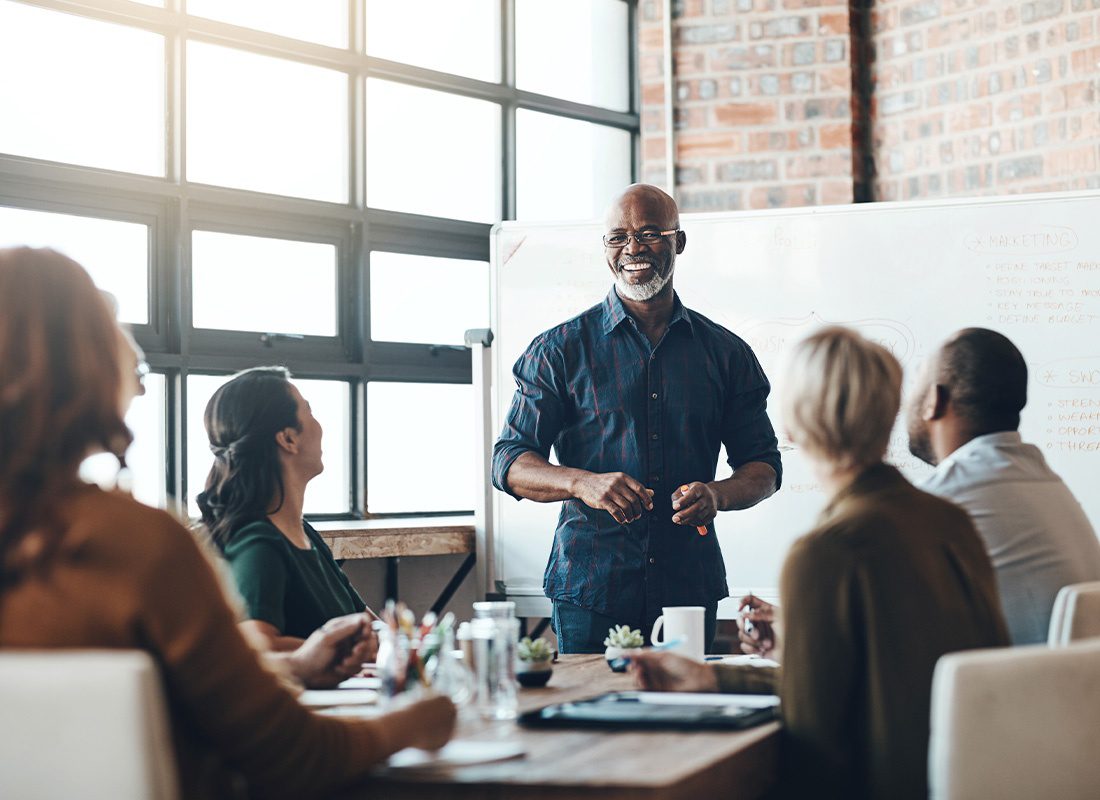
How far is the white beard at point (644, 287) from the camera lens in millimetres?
3031

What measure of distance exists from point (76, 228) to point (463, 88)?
1.52 meters

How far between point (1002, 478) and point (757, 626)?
0.53 meters

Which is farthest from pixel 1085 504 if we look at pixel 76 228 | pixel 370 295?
pixel 76 228

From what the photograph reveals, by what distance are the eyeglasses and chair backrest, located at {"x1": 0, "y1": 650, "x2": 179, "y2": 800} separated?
1.99 metres

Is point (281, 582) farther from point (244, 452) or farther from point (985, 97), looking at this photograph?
point (985, 97)

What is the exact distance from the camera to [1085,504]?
3857mm

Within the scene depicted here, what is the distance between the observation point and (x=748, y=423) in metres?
3.06

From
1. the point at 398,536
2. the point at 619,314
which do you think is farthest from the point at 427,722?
the point at 398,536

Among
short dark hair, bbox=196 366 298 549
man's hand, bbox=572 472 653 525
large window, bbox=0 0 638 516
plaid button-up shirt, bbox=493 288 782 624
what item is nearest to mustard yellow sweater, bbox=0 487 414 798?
short dark hair, bbox=196 366 298 549

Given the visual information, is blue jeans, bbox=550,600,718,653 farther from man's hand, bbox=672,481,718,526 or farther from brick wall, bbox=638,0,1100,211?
brick wall, bbox=638,0,1100,211

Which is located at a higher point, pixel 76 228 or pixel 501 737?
pixel 76 228

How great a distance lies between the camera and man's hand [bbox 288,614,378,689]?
6.34 ft

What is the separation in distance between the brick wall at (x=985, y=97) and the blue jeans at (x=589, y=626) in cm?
216

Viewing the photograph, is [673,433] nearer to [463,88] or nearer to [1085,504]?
[1085,504]
